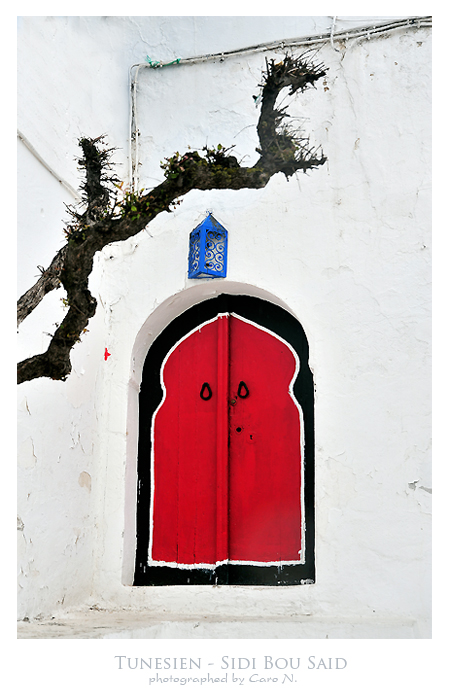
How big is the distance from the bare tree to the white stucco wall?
0.07 m

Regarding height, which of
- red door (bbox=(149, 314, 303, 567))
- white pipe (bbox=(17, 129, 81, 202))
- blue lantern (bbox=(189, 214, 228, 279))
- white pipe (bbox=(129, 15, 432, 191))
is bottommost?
red door (bbox=(149, 314, 303, 567))

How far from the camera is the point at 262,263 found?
3.25 m

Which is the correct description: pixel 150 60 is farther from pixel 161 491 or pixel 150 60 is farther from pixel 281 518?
pixel 281 518

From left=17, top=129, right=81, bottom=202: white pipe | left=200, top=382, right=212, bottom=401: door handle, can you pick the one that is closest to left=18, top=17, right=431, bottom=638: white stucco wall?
left=17, top=129, right=81, bottom=202: white pipe

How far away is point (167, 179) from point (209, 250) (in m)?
0.52

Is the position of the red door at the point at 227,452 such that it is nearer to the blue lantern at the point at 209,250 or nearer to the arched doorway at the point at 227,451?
the arched doorway at the point at 227,451

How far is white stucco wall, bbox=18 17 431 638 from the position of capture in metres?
2.80

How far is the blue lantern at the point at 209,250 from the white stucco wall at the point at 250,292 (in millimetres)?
64

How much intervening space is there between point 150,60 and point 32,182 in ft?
4.12

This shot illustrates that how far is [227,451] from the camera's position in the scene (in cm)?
331

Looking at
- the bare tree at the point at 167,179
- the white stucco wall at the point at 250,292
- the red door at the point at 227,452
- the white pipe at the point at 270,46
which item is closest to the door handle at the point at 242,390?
the red door at the point at 227,452

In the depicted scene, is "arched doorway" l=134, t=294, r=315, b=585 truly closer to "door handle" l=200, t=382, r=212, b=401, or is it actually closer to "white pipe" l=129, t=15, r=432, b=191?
"door handle" l=200, t=382, r=212, b=401

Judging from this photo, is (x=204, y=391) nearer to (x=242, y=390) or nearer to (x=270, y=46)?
(x=242, y=390)
